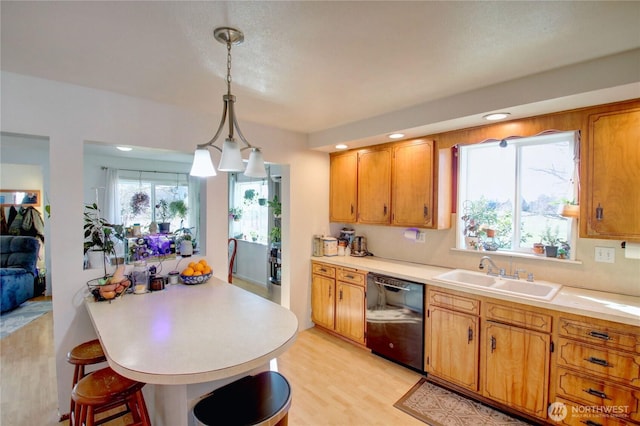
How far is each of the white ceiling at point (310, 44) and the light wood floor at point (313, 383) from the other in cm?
243

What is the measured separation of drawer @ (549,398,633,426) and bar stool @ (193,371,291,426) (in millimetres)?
1852

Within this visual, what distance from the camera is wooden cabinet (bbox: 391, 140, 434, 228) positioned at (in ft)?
9.72

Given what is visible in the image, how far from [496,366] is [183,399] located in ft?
7.04

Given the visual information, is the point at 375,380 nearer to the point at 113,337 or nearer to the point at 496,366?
the point at 496,366

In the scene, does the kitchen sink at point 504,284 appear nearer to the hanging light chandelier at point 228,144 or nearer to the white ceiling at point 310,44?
the white ceiling at point 310,44

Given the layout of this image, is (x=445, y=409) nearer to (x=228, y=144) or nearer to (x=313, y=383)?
(x=313, y=383)

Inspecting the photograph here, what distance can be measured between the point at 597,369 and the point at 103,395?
111 inches

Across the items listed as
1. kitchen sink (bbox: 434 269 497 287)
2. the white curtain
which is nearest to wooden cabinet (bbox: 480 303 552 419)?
kitchen sink (bbox: 434 269 497 287)

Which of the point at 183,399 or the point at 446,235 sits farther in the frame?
the point at 446,235

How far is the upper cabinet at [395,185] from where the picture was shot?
9.70 feet

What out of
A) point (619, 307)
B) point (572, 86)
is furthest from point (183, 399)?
point (572, 86)

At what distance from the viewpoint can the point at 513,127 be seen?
8.04 feet

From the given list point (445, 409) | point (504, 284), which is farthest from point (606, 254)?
point (445, 409)

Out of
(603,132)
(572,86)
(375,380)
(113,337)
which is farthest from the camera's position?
(375,380)
